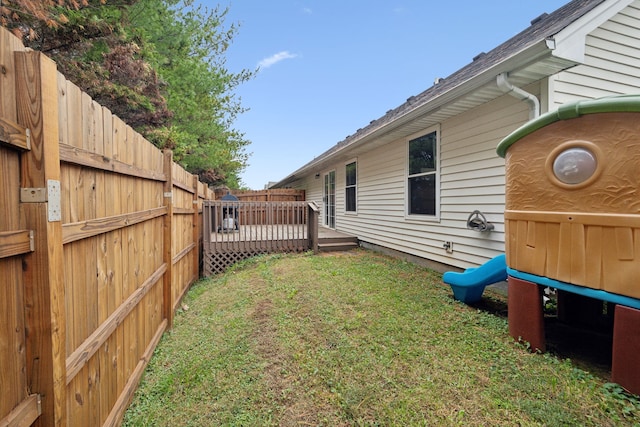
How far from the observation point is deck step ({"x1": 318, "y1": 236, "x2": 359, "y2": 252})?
26.1 feet

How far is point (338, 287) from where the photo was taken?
463 cm

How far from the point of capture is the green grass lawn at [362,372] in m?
1.97

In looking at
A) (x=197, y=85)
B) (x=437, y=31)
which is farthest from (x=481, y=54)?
(x=197, y=85)

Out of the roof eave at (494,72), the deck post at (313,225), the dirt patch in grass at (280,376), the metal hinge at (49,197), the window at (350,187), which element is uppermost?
the roof eave at (494,72)

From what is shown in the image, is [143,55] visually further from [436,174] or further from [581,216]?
[581,216]

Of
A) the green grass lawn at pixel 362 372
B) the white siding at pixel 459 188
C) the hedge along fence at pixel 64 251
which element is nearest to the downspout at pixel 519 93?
the white siding at pixel 459 188

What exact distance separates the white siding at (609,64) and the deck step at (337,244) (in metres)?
5.63

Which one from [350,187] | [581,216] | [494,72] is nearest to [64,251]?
[581,216]

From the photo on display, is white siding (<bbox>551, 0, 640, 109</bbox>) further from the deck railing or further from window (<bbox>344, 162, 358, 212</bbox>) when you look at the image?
window (<bbox>344, 162, 358, 212</bbox>)

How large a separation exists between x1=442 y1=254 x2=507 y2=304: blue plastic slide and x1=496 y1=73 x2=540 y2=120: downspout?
184 centimetres

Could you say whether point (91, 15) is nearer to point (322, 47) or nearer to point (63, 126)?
point (63, 126)

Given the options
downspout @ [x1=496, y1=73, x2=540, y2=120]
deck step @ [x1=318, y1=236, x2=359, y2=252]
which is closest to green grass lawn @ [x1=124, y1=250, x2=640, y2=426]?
downspout @ [x1=496, y1=73, x2=540, y2=120]

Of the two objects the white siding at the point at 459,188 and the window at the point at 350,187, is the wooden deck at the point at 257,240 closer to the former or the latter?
the window at the point at 350,187

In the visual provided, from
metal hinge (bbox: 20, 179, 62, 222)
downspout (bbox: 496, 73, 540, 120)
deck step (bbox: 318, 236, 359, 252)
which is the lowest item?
deck step (bbox: 318, 236, 359, 252)
